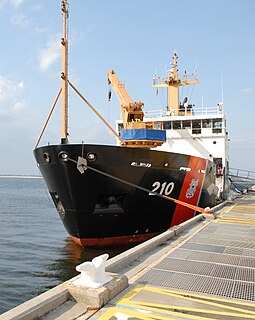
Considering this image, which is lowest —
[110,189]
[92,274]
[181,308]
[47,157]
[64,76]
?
[181,308]

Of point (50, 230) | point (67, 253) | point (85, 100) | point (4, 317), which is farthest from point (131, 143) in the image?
point (4, 317)

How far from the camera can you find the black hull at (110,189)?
9.52 meters

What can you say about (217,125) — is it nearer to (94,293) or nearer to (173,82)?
(173,82)

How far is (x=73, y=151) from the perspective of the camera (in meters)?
9.39

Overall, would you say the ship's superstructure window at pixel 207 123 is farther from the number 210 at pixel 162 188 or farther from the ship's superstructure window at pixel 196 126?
the number 210 at pixel 162 188

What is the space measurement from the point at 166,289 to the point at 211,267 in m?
1.48

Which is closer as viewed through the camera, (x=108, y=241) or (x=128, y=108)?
(x=108, y=241)

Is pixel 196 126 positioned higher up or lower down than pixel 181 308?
higher up

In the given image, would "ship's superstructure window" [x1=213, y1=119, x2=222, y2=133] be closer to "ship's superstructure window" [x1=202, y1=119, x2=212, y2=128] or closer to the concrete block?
"ship's superstructure window" [x1=202, y1=119, x2=212, y2=128]

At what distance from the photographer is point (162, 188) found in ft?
35.4

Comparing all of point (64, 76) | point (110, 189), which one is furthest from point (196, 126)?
point (110, 189)

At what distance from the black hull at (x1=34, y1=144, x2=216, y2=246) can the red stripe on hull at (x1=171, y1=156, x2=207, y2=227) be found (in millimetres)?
593

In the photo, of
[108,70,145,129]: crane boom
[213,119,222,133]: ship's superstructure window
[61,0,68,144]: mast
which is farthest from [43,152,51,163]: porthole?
[213,119,222,133]: ship's superstructure window

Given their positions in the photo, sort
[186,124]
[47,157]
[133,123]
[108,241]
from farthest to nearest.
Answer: [186,124]
[133,123]
[108,241]
[47,157]
